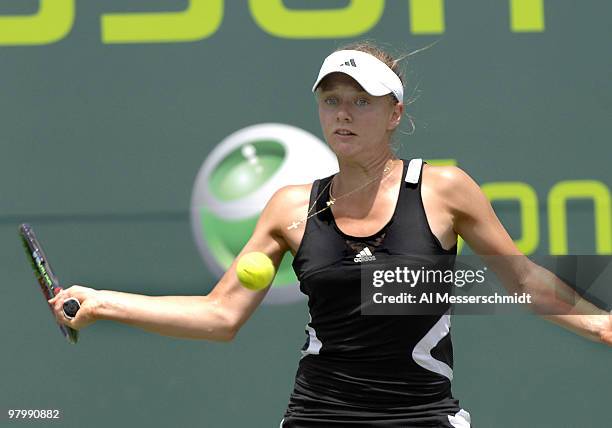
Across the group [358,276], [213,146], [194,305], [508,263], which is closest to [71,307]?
[194,305]

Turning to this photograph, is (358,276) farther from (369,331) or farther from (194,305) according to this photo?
(194,305)

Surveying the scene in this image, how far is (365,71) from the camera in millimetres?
2695

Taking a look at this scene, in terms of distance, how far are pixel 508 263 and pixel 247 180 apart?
5.16 feet

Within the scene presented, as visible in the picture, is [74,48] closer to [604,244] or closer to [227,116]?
[227,116]

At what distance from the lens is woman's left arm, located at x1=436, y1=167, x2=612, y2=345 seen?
2.69 m

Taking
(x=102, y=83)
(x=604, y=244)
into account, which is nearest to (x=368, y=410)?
(x=604, y=244)

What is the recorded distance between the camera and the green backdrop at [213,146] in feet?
13.3

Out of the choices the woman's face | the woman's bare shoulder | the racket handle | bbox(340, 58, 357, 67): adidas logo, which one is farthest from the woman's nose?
the racket handle

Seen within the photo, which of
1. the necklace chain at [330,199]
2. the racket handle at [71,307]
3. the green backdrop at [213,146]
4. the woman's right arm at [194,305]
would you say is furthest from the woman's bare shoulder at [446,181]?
the green backdrop at [213,146]

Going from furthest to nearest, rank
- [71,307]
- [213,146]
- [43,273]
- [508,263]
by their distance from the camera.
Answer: [213,146], [43,273], [508,263], [71,307]

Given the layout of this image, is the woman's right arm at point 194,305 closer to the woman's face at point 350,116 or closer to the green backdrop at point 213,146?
the woman's face at point 350,116

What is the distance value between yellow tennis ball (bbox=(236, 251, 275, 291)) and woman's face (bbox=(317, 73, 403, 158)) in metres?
0.33

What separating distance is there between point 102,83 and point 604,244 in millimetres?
1982

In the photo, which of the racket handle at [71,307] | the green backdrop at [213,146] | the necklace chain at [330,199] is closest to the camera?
the racket handle at [71,307]
